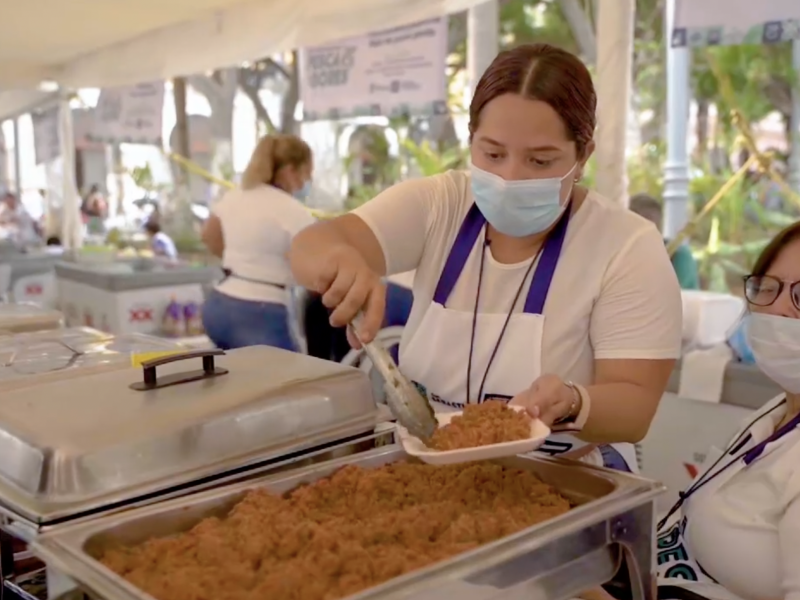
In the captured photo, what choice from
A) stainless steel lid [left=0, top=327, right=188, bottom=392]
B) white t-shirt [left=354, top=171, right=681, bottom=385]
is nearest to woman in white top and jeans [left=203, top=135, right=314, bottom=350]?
stainless steel lid [left=0, top=327, right=188, bottom=392]

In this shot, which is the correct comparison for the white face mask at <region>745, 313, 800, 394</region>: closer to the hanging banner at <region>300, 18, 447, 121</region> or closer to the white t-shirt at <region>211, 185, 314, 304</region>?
the white t-shirt at <region>211, 185, 314, 304</region>

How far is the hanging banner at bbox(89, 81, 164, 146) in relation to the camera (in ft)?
17.4

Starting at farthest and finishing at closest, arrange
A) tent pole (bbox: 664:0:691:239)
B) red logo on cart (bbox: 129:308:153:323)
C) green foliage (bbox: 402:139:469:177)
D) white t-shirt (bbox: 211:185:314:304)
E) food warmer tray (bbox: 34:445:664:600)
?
green foliage (bbox: 402:139:469:177), red logo on cart (bbox: 129:308:153:323), tent pole (bbox: 664:0:691:239), white t-shirt (bbox: 211:185:314:304), food warmer tray (bbox: 34:445:664:600)

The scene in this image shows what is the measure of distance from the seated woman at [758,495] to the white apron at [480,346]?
0.16 metres

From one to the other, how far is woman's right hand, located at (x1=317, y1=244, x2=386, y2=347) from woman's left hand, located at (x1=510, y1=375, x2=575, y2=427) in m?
0.20

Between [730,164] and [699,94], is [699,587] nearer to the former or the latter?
[730,164]

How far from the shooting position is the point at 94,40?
4.96 meters

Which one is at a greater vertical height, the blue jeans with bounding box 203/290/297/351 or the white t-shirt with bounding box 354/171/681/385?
the white t-shirt with bounding box 354/171/681/385

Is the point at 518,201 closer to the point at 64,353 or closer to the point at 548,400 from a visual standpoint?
the point at 548,400

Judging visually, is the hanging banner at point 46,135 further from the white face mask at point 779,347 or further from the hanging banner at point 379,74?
the white face mask at point 779,347

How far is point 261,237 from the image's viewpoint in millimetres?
3258

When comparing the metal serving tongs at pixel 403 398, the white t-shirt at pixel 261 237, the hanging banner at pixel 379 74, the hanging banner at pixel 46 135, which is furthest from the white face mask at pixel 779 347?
the hanging banner at pixel 46 135

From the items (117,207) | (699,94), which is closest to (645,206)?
(699,94)

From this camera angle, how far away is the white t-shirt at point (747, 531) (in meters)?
1.23
